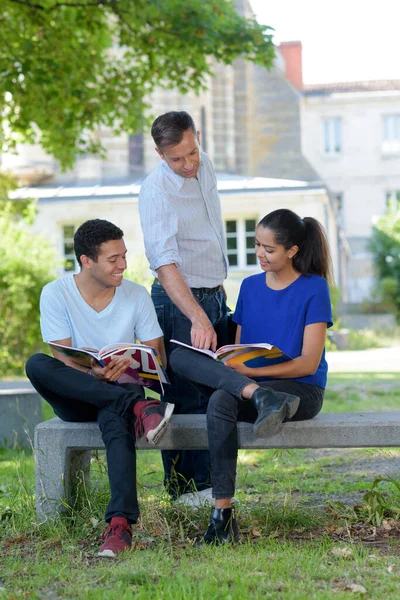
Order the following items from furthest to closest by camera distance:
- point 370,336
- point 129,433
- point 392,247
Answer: point 392,247 < point 370,336 < point 129,433

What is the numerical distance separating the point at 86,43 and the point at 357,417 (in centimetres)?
1026

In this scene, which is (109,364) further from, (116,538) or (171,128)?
(171,128)

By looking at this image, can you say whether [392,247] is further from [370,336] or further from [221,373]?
[221,373]

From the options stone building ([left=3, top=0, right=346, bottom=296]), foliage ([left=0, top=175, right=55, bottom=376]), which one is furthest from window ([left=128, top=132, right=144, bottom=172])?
foliage ([left=0, top=175, right=55, bottom=376])

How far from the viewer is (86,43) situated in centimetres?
1359

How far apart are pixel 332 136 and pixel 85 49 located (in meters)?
30.6

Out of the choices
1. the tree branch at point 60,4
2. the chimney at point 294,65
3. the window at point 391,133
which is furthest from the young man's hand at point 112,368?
the chimney at point 294,65

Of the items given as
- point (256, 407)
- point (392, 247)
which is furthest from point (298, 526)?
point (392, 247)

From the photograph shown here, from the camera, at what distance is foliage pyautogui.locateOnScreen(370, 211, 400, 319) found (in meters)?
30.9

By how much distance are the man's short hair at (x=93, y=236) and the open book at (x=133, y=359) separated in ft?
1.66

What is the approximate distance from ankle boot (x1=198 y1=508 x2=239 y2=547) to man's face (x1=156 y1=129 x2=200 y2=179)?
1738 mm

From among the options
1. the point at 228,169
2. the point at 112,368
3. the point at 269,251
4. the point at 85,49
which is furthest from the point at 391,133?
the point at 112,368

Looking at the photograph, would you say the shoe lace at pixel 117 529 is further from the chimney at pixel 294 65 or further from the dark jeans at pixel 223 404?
the chimney at pixel 294 65

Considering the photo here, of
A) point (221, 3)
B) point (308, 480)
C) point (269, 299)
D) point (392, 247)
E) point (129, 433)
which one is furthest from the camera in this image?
point (392, 247)
